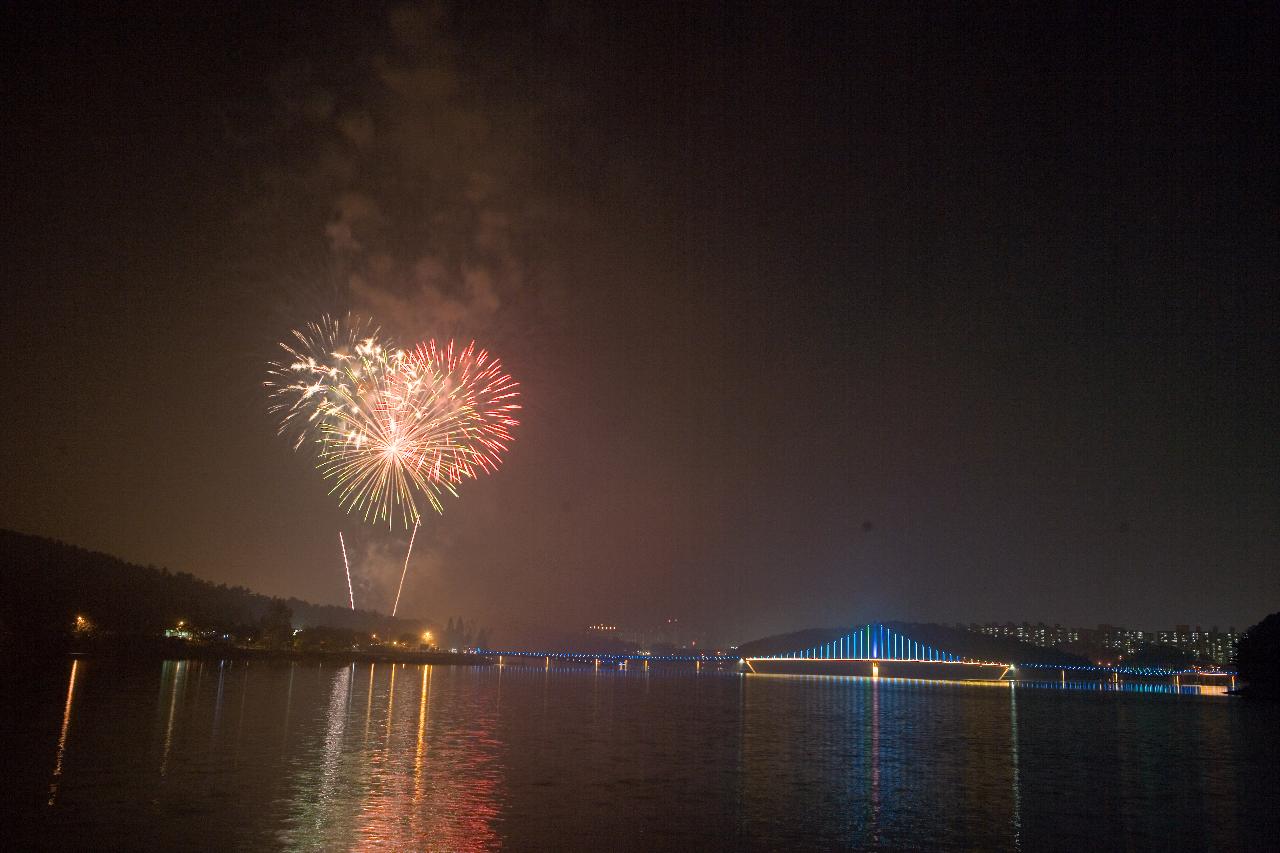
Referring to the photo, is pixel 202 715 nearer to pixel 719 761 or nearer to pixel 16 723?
pixel 16 723

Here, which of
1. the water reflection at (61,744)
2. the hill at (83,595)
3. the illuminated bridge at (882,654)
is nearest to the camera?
the water reflection at (61,744)

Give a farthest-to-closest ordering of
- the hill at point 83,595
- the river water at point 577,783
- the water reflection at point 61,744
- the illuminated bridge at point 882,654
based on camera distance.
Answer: the illuminated bridge at point 882,654 → the hill at point 83,595 → the water reflection at point 61,744 → the river water at point 577,783

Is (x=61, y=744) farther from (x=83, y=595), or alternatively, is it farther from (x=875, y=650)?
(x=875, y=650)

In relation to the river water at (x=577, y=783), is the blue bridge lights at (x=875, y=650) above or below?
above

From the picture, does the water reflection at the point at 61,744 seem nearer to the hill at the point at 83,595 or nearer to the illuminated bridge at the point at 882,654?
the hill at the point at 83,595

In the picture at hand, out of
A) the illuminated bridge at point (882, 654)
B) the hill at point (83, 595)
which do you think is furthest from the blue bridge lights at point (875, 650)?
the hill at point (83, 595)

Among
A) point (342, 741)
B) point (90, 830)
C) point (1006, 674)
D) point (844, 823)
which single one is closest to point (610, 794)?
point (844, 823)

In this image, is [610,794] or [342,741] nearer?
[610,794]

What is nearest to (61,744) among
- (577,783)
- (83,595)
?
(577,783)

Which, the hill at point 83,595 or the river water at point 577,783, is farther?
the hill at point 83,595
